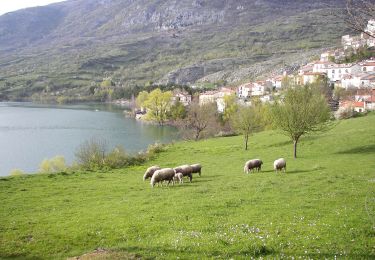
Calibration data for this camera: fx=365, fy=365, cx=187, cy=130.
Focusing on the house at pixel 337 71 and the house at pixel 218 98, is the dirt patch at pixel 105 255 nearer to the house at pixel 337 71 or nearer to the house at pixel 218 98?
the house at pixel 218 98

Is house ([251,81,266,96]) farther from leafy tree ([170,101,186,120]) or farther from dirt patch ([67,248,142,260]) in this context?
dirt patch ([67,248,142,260])

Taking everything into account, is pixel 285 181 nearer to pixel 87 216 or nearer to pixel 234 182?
pixel 234 182

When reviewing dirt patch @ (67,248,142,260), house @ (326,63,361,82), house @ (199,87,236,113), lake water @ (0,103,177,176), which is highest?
house @ (326,63,361,82)

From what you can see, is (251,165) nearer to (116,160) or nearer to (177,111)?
(116,160)

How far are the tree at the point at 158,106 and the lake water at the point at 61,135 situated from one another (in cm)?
503

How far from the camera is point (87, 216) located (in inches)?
722

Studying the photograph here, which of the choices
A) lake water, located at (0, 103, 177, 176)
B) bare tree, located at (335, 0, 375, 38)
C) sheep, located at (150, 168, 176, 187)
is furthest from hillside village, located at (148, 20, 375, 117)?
bare tree, located at (335, 0, 375, 38)

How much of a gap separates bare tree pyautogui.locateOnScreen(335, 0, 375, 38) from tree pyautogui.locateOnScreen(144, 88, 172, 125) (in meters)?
105

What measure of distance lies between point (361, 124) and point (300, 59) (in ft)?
500

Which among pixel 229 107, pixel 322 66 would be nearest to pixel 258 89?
pixel 322 66

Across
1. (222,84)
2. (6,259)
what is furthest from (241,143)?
(222,84)

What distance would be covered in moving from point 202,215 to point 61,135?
8129 centimetres

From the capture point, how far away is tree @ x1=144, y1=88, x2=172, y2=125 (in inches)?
4449

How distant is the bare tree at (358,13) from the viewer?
26.8ft
